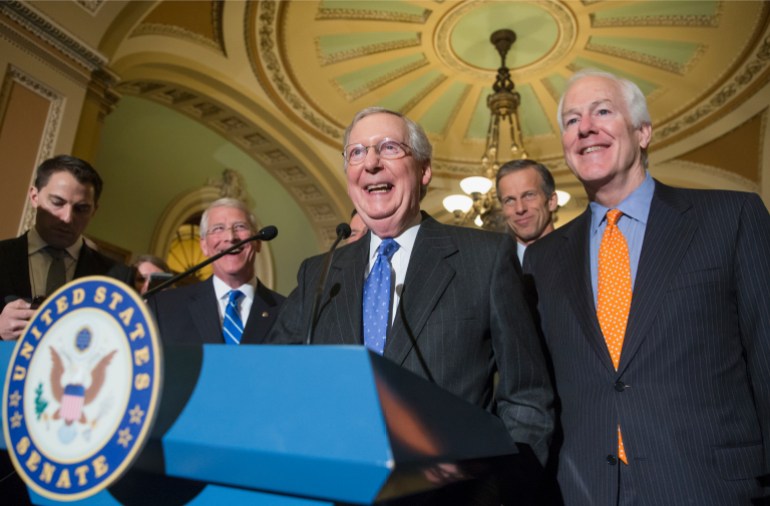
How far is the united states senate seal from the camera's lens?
26.4 inches

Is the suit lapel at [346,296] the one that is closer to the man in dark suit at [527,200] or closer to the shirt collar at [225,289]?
the shirt collar at [225,289]

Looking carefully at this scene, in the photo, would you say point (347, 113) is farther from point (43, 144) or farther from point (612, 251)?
point (612, 251)

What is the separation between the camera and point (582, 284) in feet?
4.48

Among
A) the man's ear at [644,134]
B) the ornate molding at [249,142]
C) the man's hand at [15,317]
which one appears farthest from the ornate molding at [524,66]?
the man's hand at [15,317]

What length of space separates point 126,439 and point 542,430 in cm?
72

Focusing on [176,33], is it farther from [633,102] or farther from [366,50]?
[633,102]

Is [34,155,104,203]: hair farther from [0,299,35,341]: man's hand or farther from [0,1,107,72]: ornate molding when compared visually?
[0,1,107,72]: ornate molding

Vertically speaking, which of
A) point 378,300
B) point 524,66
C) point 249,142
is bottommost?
point 378,300

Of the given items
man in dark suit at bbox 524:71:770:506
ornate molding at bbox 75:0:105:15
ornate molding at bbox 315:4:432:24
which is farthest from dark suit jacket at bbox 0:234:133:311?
ornate molding at bbox 315:4:432:24

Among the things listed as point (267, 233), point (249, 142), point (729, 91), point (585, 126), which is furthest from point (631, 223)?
point (729, 91)

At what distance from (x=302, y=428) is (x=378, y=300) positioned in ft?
2.17

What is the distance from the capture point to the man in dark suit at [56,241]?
6.31 ft

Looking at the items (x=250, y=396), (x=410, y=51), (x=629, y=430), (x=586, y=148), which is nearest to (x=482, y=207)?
(x=410, y=51)

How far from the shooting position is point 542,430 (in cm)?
110
